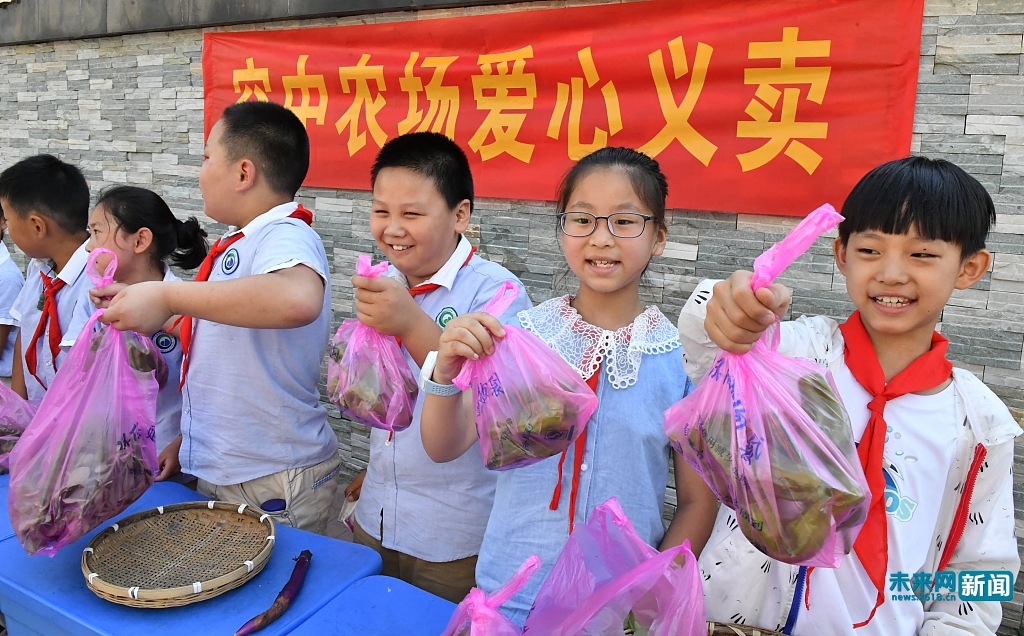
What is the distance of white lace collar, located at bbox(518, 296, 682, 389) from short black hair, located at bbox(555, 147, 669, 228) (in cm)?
24

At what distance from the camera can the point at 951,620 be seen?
1271 millimetres

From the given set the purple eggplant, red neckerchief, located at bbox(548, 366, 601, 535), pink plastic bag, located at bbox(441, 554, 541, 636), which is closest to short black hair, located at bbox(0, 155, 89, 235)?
the purple eggplant

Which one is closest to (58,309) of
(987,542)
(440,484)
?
(440,484)

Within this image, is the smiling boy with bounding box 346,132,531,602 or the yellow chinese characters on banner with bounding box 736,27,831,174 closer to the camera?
the smiling boy with bounding box 346,132,531,602

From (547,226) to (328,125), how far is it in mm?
1462

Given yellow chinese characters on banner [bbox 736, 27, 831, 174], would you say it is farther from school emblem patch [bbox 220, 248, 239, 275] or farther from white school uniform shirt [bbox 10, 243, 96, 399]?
white school uniform shirt [bbox 10, 243, 96, 399]

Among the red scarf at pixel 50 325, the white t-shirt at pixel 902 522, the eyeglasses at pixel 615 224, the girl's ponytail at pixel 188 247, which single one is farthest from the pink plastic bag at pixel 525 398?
the red scarf at pixel 50 325

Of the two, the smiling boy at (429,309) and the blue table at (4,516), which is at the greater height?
the smiling boy at (429,309)

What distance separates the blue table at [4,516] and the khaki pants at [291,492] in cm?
52

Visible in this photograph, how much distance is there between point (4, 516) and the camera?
188 centimetres

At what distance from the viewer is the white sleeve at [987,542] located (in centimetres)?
127

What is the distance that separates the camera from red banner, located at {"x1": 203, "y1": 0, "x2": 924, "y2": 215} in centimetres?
242

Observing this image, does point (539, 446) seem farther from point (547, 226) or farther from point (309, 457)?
point (547, 226)

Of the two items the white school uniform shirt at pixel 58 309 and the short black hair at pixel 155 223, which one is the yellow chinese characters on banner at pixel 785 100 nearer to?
the short black hair at pixel 155 223
